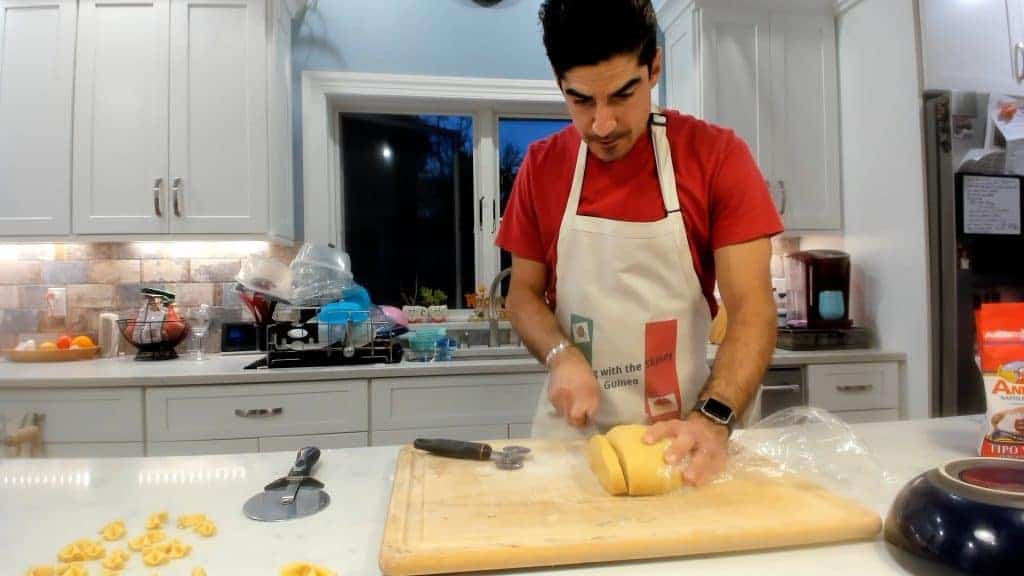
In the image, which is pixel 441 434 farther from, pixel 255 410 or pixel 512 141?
pixel 512 141

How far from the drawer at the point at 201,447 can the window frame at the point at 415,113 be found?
40.9 inches

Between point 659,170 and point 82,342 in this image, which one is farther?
point 82,342

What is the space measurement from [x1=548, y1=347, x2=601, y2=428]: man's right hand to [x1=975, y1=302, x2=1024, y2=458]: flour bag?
1.91ft

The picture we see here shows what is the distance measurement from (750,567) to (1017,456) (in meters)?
0.54

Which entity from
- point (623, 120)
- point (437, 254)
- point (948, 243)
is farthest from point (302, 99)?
point (948, 243)

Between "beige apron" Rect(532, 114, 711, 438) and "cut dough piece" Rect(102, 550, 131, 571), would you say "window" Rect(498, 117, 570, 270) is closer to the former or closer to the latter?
"beige apron" Rect(532, 114, 711, 438)

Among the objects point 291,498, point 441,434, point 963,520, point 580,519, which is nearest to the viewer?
point 963,520

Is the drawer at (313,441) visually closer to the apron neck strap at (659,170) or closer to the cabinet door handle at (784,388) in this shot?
the apron neck strap at (659,170)

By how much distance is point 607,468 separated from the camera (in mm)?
783

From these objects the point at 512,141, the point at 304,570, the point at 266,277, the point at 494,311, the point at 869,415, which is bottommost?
the point at 869,415

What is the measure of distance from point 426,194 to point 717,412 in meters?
2.37

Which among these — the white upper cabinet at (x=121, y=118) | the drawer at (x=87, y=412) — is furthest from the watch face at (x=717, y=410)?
the white upper cabinet at (x=121, y=118)

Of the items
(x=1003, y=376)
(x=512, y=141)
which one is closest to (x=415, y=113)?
(x=512, y=141)

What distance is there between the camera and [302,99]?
2789 millimetres
